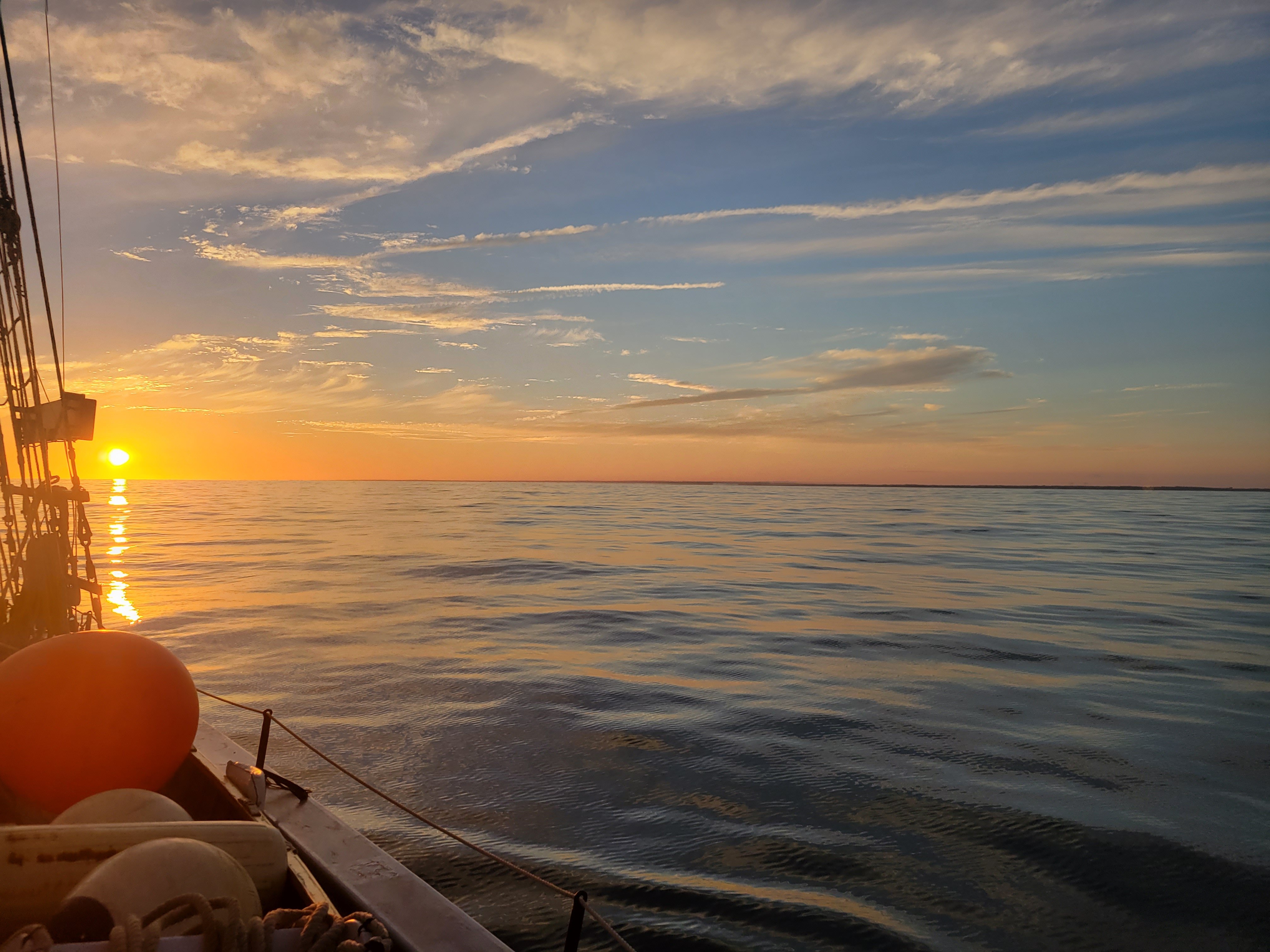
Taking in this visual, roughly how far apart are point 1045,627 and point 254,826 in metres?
18.9

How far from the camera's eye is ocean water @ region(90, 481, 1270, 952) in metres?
6.21

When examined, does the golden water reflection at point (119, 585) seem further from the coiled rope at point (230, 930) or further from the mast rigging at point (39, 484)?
the coiled rope at point (230, 930)

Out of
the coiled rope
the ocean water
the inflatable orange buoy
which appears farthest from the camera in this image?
the ocean water

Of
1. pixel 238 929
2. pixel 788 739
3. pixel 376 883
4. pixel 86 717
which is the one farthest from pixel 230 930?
pixel 788 739

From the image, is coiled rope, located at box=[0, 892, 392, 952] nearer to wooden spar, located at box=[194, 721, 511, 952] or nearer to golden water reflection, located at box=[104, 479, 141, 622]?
wooden spar, located at box=[194, 721, 511, 952]

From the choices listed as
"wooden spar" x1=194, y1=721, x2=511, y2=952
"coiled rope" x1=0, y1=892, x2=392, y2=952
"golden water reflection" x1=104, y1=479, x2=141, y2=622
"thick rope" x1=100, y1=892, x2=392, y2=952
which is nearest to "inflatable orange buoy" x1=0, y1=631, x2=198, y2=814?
"wooden spar" x1=194, y1=721, x2=511, y2=952

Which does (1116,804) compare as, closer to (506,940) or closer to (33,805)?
(506,940)

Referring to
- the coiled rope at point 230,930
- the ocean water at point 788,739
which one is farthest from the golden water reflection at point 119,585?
the coiled rope at point 230,930

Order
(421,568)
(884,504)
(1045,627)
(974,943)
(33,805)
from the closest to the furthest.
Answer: (33,805) < (974,943) < (1045,627) < (421,568) < (884,504)

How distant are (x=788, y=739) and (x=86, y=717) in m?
7.88

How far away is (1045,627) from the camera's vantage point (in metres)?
18.4

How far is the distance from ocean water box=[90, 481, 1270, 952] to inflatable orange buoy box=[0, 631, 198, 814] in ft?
8.01

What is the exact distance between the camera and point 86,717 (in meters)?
5.22

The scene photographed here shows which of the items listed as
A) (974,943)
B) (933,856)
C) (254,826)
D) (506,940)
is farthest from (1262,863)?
(254,826)
